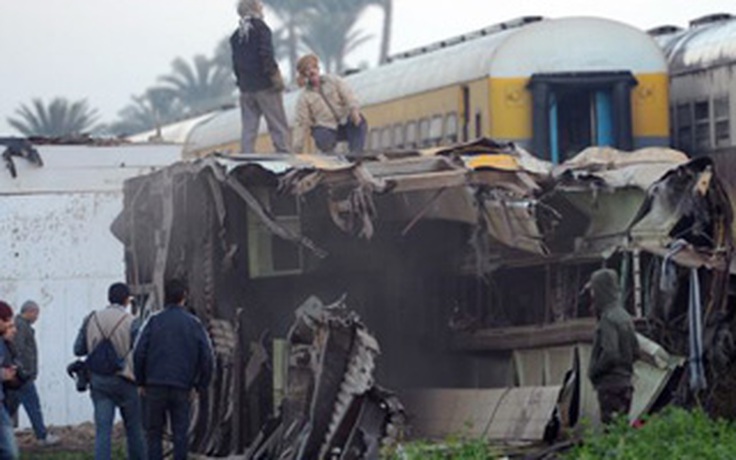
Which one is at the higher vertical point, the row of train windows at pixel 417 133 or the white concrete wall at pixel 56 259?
the row of train windows at pixel 417 133

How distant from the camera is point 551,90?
27.1 meters

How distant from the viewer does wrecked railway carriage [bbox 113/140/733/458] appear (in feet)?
57.3

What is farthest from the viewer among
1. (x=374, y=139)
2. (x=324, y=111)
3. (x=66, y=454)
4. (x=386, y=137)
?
(x=374, y=139)

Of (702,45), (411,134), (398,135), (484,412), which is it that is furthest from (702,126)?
(484,412)

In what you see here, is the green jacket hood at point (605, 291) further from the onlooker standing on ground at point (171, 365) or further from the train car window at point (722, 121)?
the train car window at point (722, 121)

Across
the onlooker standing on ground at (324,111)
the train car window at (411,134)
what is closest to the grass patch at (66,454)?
the onlooker standing on ground at (324,111)

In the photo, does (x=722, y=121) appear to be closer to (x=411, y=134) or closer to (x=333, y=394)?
(x=411, y=134)

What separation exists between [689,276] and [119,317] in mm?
4986

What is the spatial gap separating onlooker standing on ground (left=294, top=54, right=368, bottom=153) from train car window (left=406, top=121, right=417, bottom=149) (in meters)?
6.80

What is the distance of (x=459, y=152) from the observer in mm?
19359

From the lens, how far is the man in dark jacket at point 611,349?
15664mm

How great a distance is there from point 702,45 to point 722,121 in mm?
1598

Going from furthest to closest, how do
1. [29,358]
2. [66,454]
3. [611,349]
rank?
[29,358] < [66,454] < [611,349]

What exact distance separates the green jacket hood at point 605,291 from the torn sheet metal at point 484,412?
5.79ft
